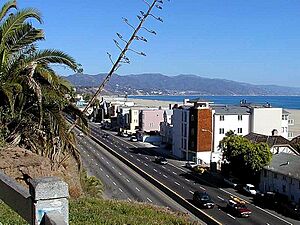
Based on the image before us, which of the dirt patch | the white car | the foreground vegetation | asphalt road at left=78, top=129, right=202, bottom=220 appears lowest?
the white car

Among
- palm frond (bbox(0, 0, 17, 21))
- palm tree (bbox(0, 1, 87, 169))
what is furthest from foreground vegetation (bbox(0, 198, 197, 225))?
palm frond (bbox(0, 0, 17, 21))

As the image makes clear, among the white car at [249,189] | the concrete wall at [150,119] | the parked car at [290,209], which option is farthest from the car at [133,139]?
the parked car at [290,209]

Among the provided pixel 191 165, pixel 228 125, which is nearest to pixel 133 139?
pixel 228 125

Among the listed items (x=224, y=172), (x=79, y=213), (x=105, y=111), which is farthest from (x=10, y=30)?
(x=105, y=111)

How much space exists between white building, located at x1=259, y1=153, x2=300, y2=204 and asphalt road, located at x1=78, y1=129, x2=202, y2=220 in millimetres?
11190

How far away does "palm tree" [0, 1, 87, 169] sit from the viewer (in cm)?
1244

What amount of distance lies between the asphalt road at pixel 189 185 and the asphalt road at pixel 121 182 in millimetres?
2455

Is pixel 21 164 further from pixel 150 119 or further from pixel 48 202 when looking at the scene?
pixel 150 119

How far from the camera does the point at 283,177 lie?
41.7 meters

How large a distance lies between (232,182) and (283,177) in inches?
268

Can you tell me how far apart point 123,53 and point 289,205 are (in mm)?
29904

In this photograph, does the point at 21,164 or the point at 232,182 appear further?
the point at 232,182

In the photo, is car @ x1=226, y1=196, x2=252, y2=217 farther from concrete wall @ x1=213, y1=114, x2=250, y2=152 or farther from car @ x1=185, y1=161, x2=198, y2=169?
concrete wall @ x1=213, y1=114, x2=250, y2=152

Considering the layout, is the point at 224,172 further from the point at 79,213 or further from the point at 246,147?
the point at 79,213
